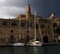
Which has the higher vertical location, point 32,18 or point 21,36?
point 32,18

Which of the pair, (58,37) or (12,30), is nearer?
(12,30)

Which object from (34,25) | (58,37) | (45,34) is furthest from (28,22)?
(58,37)

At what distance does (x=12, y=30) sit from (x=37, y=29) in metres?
7.87

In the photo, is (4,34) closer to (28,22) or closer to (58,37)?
(28,22)

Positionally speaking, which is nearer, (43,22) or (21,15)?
(43,22)

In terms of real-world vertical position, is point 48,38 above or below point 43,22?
below

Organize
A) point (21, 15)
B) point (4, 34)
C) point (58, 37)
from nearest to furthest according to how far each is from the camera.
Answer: point (4, 34), point (58, 37), point (21, 15)

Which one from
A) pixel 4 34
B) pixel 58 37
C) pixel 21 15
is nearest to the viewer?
pixel 4 34

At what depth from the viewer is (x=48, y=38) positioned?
76062 millimetres

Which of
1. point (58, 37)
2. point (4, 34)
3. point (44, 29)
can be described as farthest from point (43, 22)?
point (4, 34)

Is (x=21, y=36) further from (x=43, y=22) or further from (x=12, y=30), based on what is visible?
(x=43, y=22)

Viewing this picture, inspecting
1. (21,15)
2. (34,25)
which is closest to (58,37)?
(34,25)

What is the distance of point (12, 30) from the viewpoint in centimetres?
Result: 7319

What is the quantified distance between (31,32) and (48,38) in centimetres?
605
